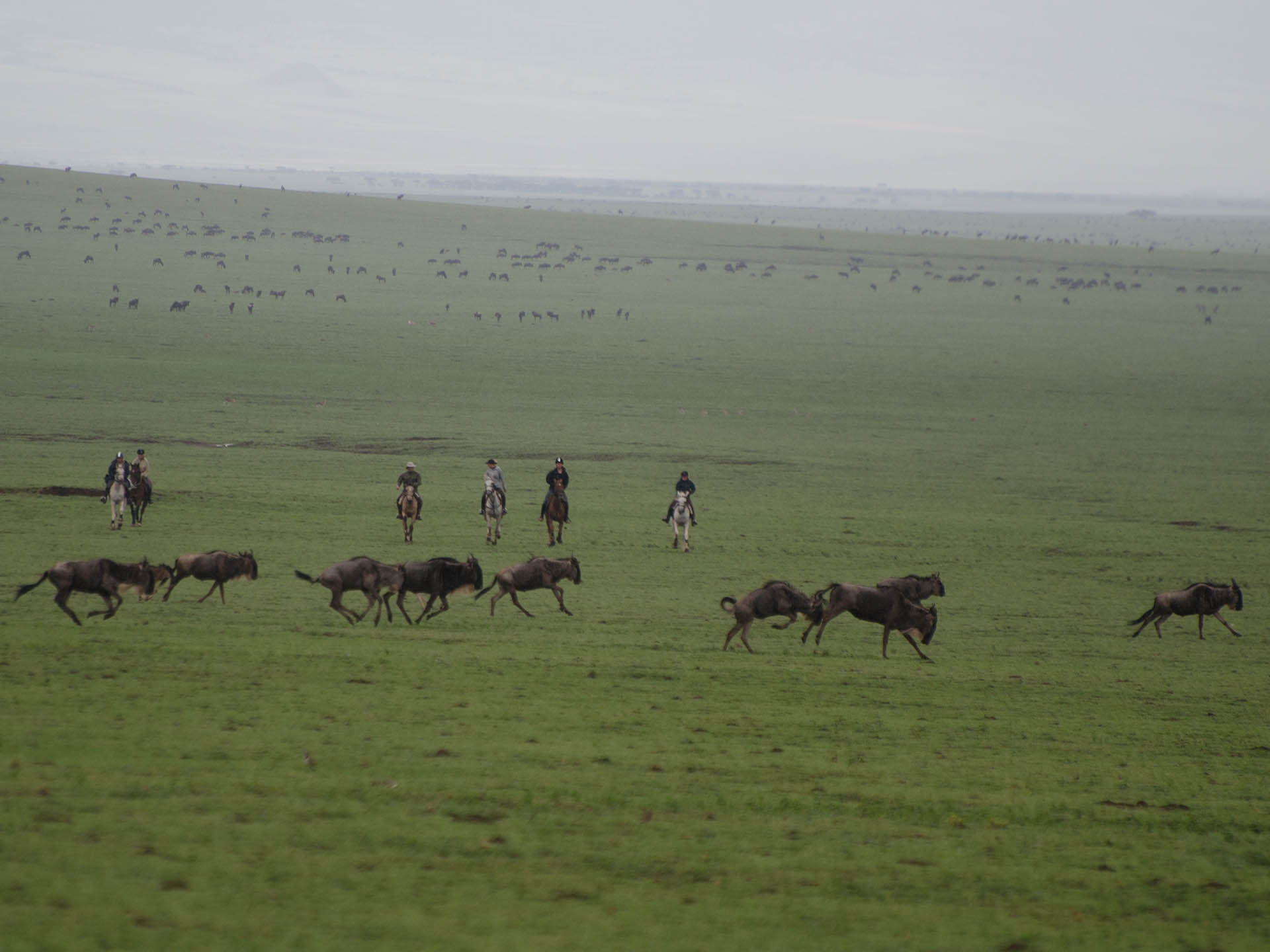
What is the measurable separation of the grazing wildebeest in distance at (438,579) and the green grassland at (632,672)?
0.44 meters

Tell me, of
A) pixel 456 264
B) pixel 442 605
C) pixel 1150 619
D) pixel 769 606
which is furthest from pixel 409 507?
pixel 456 264

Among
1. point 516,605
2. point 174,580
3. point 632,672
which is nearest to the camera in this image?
point 632,672

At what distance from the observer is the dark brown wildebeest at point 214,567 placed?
1623 cm

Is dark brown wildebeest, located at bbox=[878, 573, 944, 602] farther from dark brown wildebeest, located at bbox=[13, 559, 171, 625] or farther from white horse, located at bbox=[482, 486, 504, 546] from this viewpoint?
dark brown wildebeest, located at bbox=[13, 559, 171, 625]

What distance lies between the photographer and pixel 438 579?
54.2 feet

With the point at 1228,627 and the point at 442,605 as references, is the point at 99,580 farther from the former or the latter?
the point at 1228,627

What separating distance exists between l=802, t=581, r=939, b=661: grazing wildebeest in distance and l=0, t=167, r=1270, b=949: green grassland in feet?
1.84

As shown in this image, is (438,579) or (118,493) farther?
(118,493)

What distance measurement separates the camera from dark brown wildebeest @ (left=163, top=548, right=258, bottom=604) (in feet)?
53.3

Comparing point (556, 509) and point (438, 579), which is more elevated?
point (556, 509)

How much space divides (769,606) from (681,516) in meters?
6.65

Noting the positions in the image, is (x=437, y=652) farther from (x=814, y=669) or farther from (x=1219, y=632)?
(x=1219, y=632)

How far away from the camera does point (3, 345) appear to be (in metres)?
45.2

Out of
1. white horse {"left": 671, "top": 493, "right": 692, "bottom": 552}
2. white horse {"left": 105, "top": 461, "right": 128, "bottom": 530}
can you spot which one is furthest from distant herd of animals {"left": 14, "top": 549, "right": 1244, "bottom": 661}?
white horse {"left": 671, "top": 493, "right": 692, "bottom": 552}
